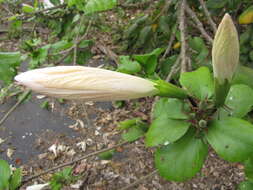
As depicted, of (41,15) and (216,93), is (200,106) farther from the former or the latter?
(41,15)

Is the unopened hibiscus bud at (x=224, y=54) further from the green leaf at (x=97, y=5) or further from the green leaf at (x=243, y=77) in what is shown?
the green leaf at (x=97, y=5)

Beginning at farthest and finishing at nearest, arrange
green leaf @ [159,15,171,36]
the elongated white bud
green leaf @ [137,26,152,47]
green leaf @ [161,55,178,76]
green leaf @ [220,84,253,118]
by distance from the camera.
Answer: green leaf @ [137,26,152,47] < green leaf @ [159,15,171,36] < green leaf @ [161,55,178,76] < green leaf @ [220,84,253,118] < the elongated white bud

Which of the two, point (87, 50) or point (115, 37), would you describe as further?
point (115, 37)

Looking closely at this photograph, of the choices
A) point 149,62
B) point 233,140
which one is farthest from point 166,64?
point 233,140

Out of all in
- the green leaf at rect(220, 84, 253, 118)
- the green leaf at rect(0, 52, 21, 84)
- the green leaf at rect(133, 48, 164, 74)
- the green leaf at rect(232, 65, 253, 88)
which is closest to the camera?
the green leaf at rect(220, 84, 253, 118)

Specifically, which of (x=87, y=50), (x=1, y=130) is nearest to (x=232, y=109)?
(x=87, y=50)

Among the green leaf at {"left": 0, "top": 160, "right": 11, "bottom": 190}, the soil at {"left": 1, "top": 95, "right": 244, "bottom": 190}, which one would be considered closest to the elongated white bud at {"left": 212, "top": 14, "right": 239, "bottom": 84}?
the green leaf at {"left": 0, "top": 160, "right": 11, "bottom": 190}

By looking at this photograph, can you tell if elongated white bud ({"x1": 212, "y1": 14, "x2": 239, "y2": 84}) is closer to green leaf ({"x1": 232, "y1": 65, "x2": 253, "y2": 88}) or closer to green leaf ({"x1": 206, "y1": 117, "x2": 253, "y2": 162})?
green leaf ({"x1": 206, "y1": 117, "x2": 253, "y2": 162})

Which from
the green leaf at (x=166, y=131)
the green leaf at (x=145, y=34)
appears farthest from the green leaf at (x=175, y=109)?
the green leaf at (x=145, y=34)
